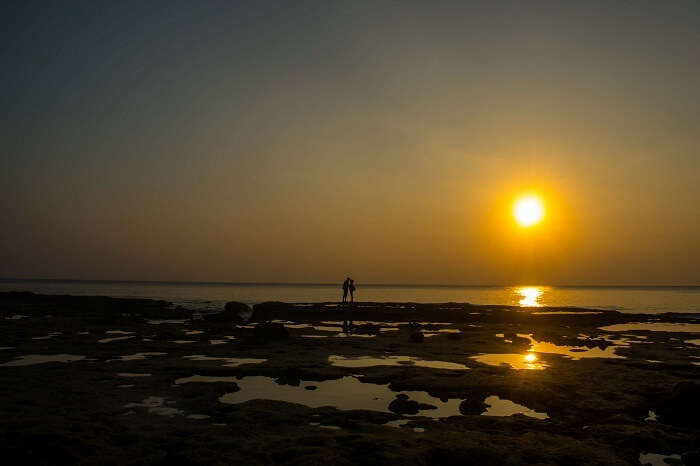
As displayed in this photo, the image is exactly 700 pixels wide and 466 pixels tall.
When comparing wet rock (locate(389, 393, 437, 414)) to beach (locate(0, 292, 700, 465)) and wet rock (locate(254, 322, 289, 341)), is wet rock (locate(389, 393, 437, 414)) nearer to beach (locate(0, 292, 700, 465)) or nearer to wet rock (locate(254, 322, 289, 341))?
beach (locate(0, 292, 700, 465))

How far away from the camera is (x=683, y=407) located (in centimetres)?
1395

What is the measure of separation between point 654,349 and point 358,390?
20974mm

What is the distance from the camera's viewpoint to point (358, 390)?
17.0 metres

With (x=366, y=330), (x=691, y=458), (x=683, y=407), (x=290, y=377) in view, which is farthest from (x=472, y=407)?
(x=366, y=330)

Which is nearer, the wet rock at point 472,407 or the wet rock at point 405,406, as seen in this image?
the wet rock at point 405,406

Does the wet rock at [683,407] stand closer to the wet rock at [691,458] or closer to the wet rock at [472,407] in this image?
the wet rock at [691,458]

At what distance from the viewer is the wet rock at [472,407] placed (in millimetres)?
14332

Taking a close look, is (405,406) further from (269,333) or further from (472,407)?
(269,333)

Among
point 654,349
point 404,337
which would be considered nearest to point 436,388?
point 404,337

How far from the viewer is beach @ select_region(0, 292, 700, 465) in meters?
10.6

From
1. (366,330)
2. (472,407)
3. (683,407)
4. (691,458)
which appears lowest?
(366,330)

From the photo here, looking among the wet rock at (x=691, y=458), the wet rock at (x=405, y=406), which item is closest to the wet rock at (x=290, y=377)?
the wet rock at (x=405, y=406)

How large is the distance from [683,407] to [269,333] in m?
21.8

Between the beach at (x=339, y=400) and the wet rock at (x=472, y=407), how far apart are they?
0.06 meters
